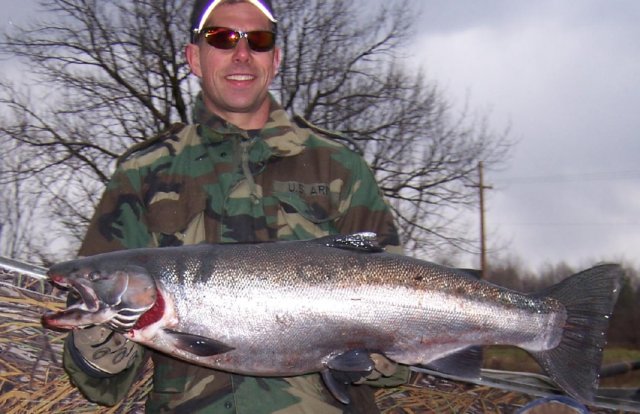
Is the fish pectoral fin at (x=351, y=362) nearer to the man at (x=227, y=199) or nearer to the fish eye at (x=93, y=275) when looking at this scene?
the man at (x=227, y=199)

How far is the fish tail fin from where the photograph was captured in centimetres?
356

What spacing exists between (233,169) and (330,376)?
110 cm

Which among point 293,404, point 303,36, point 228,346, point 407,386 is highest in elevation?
point 303,36

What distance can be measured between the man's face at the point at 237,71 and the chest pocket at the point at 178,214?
54 centimetres

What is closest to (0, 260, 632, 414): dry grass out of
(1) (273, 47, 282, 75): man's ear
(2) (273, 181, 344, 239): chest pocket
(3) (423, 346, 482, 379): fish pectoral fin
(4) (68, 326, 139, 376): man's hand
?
(4) (68, 326, 139, 376): man's hand

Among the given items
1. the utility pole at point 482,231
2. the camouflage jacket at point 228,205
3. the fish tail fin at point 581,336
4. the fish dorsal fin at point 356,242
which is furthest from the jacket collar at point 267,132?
the utility pole at point 482,231

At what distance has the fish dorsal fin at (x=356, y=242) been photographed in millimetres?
3480

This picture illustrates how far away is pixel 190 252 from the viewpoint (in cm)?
336

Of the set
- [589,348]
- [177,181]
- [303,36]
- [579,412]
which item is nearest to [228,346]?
[177,181]

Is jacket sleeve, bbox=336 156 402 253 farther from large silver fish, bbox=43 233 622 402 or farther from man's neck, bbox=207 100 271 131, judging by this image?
man's neck, bbox=207 100 271 131

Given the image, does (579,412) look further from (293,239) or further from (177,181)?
(177,181)

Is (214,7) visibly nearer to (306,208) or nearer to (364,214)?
(306,208)

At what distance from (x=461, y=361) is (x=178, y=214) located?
4.90 feet

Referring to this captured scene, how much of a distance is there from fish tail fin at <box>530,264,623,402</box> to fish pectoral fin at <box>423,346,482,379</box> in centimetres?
30
